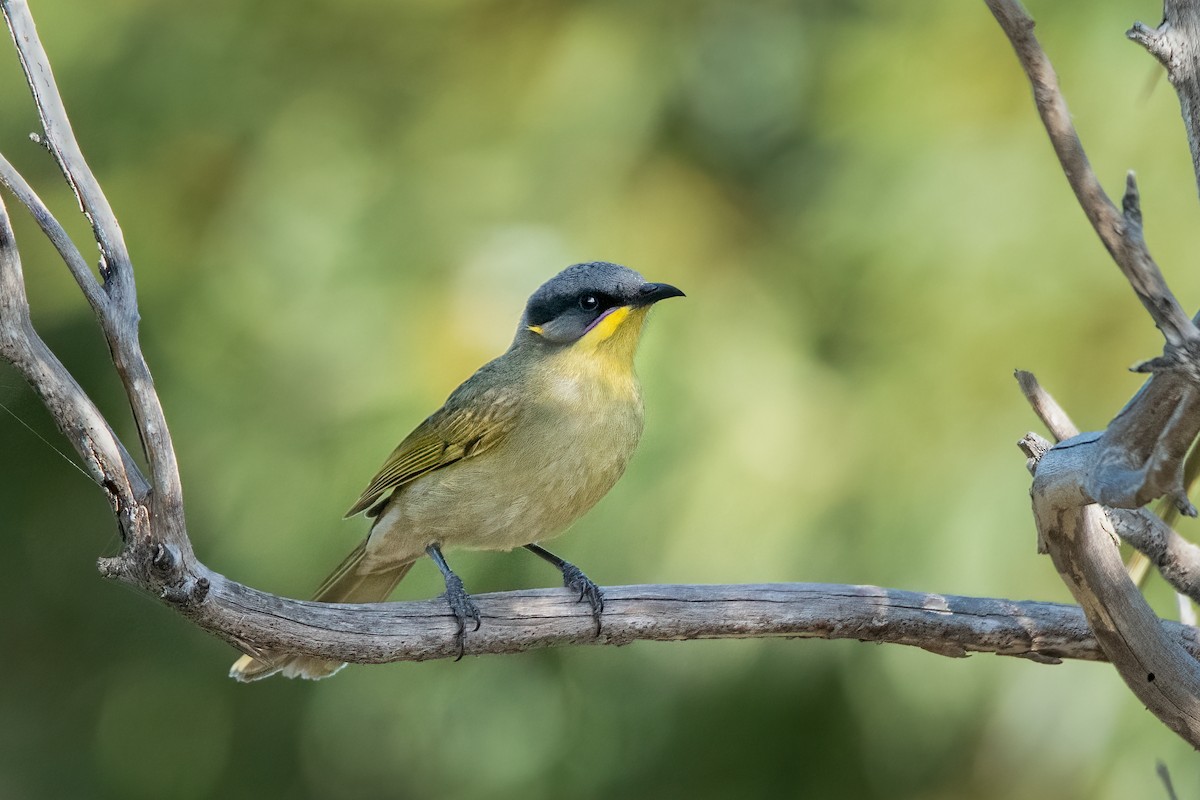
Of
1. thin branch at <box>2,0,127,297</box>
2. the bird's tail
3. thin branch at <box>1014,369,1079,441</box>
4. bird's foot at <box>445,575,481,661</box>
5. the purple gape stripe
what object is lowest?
bird's foot at <box>445,575,481,661</box>

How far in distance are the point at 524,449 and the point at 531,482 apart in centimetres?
9

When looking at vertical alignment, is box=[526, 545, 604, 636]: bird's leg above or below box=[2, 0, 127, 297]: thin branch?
below

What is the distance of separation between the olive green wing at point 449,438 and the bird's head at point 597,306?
0.24 meters

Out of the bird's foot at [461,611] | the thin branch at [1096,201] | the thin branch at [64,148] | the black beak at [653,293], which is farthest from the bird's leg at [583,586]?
the thin branch at [1096,201]

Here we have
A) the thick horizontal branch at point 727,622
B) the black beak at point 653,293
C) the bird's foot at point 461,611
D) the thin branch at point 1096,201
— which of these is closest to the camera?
the thin branch at point 1096,201

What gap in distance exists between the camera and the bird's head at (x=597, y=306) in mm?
3379

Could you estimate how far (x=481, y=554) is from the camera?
14.0 feet

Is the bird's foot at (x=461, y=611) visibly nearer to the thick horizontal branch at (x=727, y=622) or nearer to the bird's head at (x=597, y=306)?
the thick horizontal branch at (x=727, y=622)

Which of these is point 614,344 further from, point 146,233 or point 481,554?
point 146,233

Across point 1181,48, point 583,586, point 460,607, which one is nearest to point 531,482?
point 583,586

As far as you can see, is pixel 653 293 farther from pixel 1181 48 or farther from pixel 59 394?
pixel 1181 48

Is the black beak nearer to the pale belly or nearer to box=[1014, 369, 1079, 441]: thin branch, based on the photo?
the pale belly

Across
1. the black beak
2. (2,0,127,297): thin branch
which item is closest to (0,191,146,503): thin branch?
(2,0,127,297): thin branch

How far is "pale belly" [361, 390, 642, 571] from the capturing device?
316 cm
